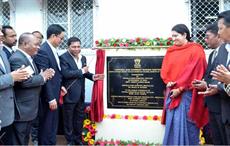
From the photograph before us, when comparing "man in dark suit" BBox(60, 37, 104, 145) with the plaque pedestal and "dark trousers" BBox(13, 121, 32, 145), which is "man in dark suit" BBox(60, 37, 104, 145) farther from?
"dark trousers" BBox(13, 121, 32, 145)

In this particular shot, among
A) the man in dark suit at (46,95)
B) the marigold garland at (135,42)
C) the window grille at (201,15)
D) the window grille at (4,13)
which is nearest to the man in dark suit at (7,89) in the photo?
the man in dark suit at (46,95)

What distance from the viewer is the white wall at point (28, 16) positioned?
7.16m

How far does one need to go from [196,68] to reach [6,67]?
249cm

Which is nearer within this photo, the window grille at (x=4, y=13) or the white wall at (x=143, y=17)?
the white wall at (x=143, y=17)

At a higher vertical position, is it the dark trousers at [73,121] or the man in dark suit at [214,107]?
the man in dark suit at [214,107]

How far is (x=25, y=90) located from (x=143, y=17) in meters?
2.95

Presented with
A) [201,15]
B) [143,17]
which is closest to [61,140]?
[143,17]

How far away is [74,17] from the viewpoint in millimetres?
6977

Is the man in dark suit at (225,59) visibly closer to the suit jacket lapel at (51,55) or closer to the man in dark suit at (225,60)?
the man in dark suit at (225,60)

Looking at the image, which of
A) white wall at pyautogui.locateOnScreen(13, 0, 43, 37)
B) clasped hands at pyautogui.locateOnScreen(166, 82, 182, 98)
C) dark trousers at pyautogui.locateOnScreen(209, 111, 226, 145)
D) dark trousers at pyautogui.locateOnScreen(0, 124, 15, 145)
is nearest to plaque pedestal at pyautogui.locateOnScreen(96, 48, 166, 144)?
clasped hands at pyautogui.locateOnScreen(166, 82, 182, 98)

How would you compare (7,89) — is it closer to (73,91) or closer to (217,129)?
(73,91)

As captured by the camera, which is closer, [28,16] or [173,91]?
[173,91]

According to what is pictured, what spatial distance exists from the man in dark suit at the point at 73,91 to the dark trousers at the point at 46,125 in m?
0.59

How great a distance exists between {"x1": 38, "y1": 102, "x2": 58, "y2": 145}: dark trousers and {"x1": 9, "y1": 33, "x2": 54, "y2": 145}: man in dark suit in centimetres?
75
